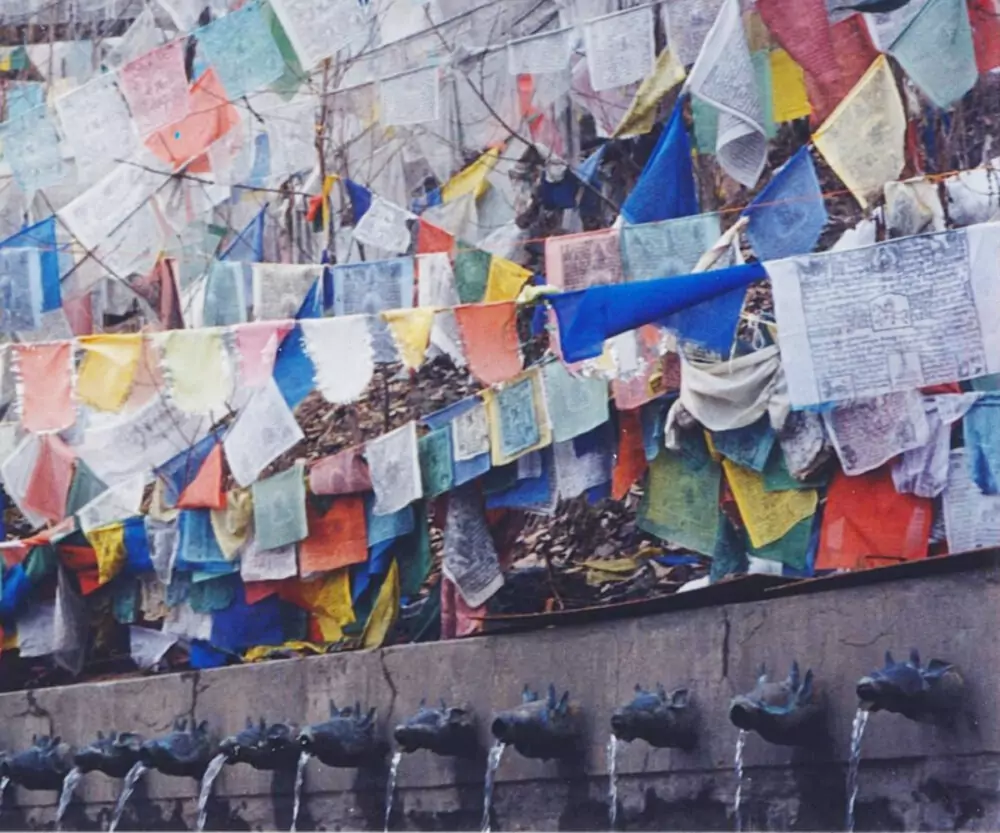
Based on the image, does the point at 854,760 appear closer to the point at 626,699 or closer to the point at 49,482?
the point at 626,699

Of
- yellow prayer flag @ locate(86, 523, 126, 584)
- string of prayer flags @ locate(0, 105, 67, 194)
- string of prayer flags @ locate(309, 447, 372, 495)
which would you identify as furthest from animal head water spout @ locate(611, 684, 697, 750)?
string of prayer flags @ locate(0, 105, 67, 194)

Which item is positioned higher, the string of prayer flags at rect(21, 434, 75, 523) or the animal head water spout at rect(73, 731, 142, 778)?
the string of prayer flags at rect(21, 434, 75, 523)

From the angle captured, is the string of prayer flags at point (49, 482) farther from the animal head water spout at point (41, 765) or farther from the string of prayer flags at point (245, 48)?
the string of prayer flags at point (245, 48)

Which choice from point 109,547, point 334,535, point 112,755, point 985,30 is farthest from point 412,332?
point 112,755

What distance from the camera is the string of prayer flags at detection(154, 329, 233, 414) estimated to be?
1112 centimetres

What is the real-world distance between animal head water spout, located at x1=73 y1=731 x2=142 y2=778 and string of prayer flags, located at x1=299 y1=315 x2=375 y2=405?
9.80ft

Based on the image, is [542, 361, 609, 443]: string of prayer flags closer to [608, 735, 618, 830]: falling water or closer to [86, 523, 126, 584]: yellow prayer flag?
[608, 735, 618, 830]: falling water

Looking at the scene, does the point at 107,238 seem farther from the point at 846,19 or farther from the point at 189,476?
the point at 846,19

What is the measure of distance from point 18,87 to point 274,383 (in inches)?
244

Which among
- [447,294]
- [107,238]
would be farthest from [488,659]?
[107,238]

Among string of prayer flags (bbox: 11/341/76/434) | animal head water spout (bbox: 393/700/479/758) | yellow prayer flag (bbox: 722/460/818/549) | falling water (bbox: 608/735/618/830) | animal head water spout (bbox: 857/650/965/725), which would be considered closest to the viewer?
animal head water spout (bbox: 857/650/965/725)

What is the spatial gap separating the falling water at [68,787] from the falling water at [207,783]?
106 cm

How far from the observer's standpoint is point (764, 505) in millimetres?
10016

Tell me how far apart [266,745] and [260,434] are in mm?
1713
